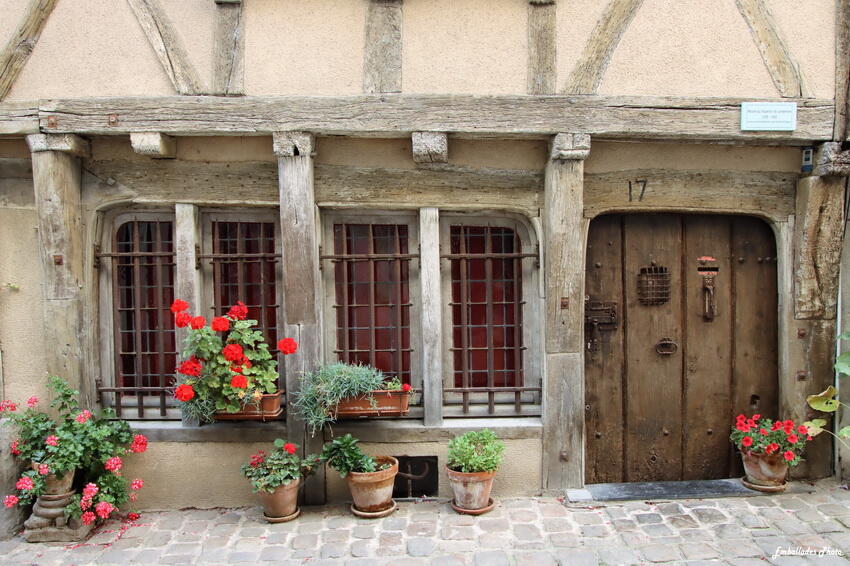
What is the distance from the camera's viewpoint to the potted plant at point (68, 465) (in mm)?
3393

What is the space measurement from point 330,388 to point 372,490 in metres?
0.66

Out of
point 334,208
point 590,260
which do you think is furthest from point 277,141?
point 590,260

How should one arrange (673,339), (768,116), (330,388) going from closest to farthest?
(330,388), (768,116), (673,339)

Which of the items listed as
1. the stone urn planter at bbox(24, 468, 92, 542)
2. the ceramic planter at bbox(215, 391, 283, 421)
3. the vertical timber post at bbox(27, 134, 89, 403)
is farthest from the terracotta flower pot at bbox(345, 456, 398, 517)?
the vertical timber post at bbox(27, 134, 89, 403)

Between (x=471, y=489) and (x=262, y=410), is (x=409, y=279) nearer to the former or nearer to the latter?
(x=262, y=410)

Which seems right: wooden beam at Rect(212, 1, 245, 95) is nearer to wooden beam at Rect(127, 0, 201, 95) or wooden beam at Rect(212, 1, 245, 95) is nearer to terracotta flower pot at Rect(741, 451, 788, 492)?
wooden beam at Rect(127, 0, 201, 95)

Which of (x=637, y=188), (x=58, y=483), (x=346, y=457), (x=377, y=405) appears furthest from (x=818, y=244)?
(x=58, y=483)

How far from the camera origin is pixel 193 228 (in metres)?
3.83

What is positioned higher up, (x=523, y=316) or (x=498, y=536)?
(x=523, y=316)

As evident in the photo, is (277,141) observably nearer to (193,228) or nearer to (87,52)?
(193,228)

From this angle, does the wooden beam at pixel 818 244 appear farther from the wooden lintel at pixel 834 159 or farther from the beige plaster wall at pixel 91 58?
the beige plaster wall at pixel 91 58

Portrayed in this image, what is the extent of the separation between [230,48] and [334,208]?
45.3 inches

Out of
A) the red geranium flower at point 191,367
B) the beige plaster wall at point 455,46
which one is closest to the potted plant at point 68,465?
the red geranium flower at point 191,367

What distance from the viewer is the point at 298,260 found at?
3.70m
